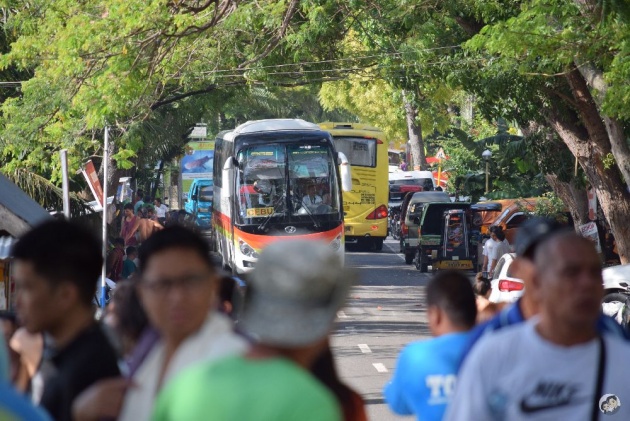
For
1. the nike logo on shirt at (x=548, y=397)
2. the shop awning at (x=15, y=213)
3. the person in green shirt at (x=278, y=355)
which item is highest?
the shop awning at (x=15, y=213)

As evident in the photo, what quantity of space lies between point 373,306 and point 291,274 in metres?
20.7

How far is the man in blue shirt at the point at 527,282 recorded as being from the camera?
14.4ft

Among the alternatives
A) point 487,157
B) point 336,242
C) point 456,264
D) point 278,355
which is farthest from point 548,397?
point 487,157

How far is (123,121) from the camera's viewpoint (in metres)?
25.0

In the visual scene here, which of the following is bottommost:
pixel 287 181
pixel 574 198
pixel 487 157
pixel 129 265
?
pixel 129 265

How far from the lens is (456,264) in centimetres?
2983

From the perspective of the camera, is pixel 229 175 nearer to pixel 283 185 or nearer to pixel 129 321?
pixel 283 185

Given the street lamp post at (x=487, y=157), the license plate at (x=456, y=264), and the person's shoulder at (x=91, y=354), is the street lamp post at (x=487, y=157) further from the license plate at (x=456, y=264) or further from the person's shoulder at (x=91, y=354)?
the person's shoulder at (x=91, y=354)

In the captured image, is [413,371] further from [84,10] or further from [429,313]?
[84,10]

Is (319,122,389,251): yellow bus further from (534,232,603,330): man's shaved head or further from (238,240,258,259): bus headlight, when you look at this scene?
(534,232,603,330): man's shaved head

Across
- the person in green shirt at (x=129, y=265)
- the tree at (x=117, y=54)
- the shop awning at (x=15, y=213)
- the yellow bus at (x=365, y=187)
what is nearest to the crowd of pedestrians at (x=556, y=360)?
the shop awning at (x=15, y=213)

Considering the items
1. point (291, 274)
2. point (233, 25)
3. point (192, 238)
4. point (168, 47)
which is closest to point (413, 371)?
point (192, 238)

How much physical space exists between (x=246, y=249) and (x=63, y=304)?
2203cm

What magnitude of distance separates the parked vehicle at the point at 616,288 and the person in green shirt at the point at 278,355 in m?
15.3
